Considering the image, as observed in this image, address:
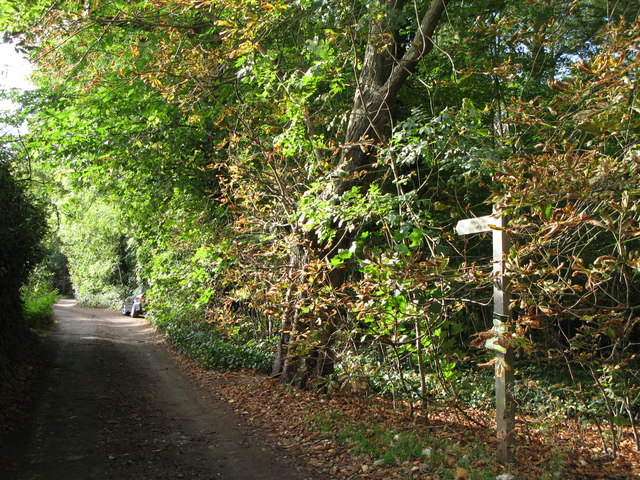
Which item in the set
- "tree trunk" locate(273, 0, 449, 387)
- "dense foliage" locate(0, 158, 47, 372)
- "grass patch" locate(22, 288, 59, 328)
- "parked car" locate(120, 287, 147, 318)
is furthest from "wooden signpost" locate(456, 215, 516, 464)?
"parked car" locate(120, 287, 147, 318)

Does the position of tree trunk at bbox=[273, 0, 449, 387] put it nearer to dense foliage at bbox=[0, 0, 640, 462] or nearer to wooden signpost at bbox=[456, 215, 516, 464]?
dense foliage at bbox=[0, 0, 640, 462]

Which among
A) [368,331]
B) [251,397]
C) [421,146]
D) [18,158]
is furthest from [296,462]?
[18,158]

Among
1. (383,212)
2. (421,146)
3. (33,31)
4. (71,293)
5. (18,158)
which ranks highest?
(33,31)

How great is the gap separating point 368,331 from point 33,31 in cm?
684

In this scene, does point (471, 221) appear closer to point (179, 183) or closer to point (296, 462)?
point (296, 462)

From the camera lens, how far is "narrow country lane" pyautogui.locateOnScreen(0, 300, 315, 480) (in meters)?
5.19

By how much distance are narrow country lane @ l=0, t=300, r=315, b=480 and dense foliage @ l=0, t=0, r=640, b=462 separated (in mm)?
1559

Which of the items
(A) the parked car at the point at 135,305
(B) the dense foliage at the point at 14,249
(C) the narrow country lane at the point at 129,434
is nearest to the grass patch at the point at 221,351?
(C) the narrow country lane at the point at 129,434

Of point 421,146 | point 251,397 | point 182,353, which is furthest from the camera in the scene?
point 182,353

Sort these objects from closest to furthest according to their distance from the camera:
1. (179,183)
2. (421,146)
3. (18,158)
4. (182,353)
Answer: (421,146), (18,158), (179,183), (182,353)

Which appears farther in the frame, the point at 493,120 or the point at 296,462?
the point at 493,120

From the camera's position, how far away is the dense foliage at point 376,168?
4602 mm

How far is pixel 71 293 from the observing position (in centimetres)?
5762

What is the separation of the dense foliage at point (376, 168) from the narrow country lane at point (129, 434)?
1559mm
